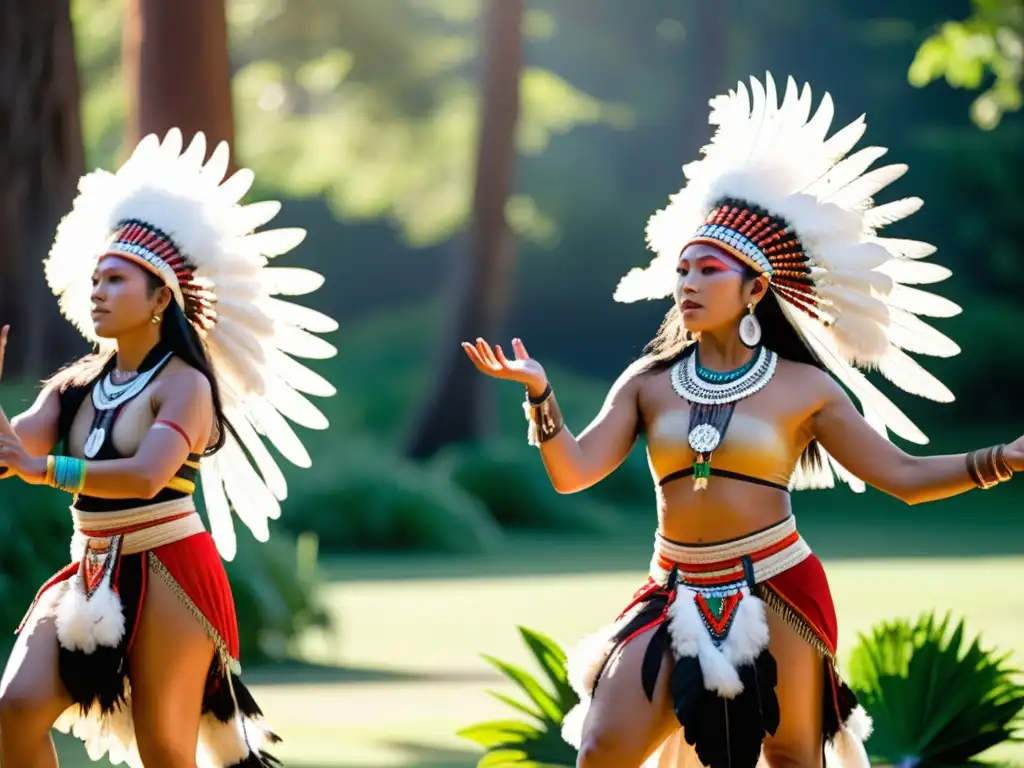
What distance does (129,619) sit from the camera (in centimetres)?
539

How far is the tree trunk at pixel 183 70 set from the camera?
39.7ft

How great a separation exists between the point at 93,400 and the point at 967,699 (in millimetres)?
3143

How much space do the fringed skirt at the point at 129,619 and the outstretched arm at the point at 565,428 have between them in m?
0.98

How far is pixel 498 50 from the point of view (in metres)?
22.3

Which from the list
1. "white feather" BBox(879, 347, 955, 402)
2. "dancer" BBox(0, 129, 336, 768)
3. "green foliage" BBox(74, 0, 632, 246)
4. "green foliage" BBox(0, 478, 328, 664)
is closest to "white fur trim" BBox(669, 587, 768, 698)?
"white feather" BBox(879, 347, 955, 402)

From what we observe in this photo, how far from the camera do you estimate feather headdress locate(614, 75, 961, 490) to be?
5535 mm

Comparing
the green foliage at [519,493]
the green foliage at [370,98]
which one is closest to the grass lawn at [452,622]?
the green foliage at [519,493]

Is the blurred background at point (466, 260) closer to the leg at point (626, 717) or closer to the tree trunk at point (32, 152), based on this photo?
the tree trunk at point (32, 152)

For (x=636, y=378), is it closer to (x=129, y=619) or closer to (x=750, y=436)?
(x=750, y=436)

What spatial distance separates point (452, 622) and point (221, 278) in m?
7.18

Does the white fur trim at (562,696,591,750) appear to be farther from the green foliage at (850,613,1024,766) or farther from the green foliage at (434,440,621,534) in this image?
the green foliage at (434,440,621,534)

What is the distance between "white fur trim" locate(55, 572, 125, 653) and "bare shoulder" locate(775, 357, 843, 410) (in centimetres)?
189

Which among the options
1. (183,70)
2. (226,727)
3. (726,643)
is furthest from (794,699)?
(183,70)

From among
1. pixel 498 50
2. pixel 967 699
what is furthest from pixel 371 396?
pixel 967 699
